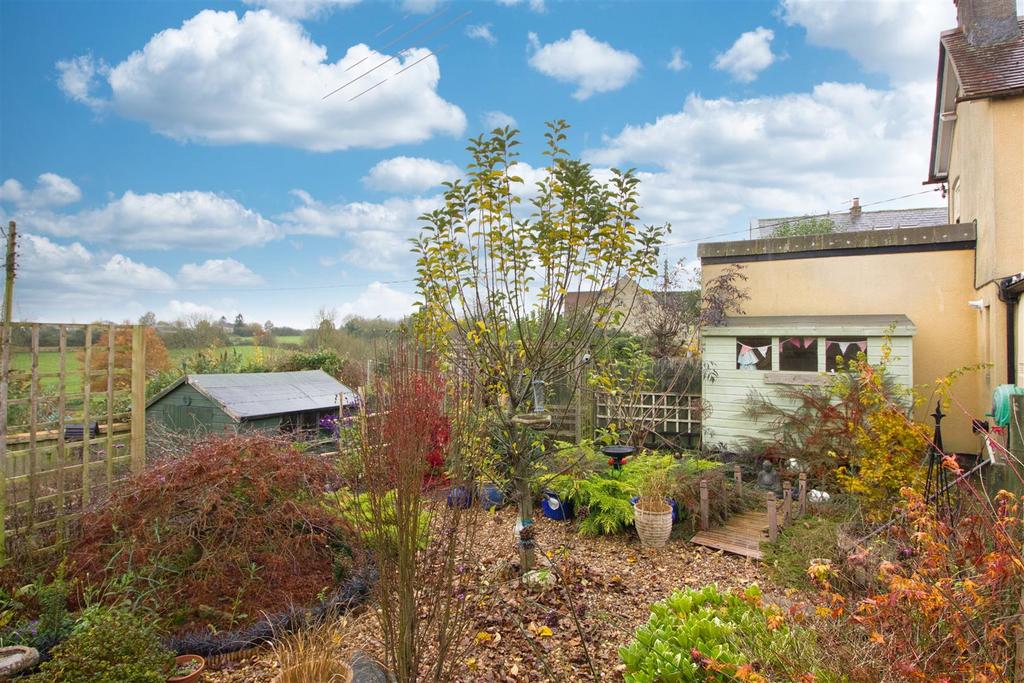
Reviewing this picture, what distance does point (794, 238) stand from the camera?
972cm

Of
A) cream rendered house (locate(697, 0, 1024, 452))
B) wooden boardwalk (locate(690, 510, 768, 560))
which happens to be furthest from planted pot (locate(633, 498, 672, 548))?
cream rendered house (locate(697, 0, 1024, 452))

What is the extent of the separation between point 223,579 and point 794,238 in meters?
9.80

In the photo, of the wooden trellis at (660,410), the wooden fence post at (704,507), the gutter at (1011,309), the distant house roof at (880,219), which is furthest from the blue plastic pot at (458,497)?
the distant house roof at (880,219)

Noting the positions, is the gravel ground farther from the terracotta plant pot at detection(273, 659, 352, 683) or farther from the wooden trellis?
the wooden trellis

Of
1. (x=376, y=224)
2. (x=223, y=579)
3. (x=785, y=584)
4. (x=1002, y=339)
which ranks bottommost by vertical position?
(x=785, y=584)

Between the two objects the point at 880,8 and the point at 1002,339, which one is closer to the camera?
the point at 880,8

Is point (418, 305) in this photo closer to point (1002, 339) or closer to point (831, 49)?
point (831, 49)

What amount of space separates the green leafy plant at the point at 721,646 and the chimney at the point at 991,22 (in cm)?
968

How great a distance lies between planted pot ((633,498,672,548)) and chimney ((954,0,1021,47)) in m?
8.64

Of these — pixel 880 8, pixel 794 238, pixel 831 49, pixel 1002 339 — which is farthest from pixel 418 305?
pixel 794 238

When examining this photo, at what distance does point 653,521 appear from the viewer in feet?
17.3

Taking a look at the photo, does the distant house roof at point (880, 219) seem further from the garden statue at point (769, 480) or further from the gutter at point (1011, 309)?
the garden statue at point (769, 480)

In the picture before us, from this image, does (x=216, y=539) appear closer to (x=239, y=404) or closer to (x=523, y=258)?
(x=523, y=258)

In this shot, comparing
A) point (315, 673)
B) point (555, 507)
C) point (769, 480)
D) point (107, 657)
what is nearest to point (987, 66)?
point (769, 480)
